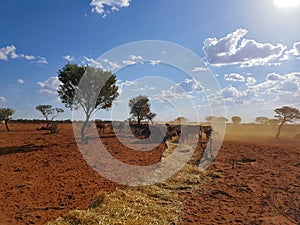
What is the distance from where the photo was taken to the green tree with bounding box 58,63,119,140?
23.2 metres

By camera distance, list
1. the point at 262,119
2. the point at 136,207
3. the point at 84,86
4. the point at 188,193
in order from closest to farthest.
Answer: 1. the point at 136,207
2. the point at 188,193
3. the point at 84,86
4. the point at 262,119

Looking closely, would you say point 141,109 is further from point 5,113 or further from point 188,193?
point 188,193

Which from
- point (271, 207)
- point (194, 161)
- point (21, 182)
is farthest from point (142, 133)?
point (271, 207)

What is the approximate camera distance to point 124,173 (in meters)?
11.4

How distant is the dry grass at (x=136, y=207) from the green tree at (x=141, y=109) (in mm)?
32628

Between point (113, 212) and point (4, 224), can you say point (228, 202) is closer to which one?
point (113, 212)

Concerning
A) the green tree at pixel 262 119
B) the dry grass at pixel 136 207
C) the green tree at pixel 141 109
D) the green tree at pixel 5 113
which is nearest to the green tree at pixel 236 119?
the green tree at pixel 262 119

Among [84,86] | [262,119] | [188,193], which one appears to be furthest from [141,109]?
[262,119]

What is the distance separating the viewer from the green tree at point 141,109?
42.5 meters

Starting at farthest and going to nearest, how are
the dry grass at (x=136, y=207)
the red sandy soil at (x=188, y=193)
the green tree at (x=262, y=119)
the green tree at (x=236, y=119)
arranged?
the green tree at (x=236, y=119) → the green tree at (x=262, y=119) → the red sandy soil at (x=188, y=193) → the dry grass at (x=136, y=207)

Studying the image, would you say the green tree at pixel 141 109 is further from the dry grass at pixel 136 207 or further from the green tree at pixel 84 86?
the dry grass at pixel 136 207

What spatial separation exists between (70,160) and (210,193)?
8.33 meters

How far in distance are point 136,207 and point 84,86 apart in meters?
17.6

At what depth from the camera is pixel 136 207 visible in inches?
284
